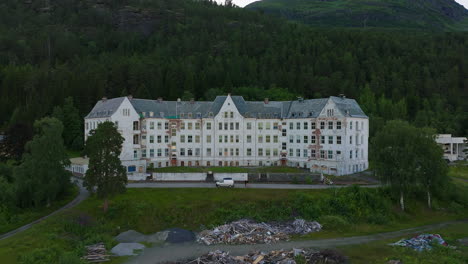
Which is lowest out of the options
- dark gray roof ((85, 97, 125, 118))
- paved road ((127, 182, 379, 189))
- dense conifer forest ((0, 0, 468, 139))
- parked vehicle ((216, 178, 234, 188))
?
paved road ((127, 182, 379, 189))

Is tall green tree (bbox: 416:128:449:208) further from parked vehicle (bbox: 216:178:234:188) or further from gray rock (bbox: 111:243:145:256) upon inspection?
gray rock (bbox: 111:243:145:256)

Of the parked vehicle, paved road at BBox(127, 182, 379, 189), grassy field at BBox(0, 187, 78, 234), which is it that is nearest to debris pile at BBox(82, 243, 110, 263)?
grassy field at BBox(0, 187, 78, 234)

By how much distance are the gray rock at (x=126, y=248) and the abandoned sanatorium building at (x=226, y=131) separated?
31553mm

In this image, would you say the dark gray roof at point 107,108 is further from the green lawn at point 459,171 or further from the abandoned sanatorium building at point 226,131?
the green lawn at point 459,171

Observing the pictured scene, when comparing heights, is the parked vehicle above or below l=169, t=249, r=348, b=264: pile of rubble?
above

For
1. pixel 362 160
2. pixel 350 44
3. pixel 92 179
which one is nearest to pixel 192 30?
pixel 350 44

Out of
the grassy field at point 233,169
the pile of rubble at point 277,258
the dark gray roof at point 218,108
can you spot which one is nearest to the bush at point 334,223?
the pile of rubble at point 277,258

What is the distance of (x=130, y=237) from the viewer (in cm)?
4409

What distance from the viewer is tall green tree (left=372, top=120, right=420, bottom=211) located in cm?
5341

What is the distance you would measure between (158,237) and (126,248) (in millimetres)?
5111

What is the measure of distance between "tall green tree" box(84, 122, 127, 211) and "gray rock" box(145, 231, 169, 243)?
828cm

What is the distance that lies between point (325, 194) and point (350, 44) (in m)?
127

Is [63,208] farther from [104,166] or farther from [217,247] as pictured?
[217,247]

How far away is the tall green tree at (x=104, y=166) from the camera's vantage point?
158ft
